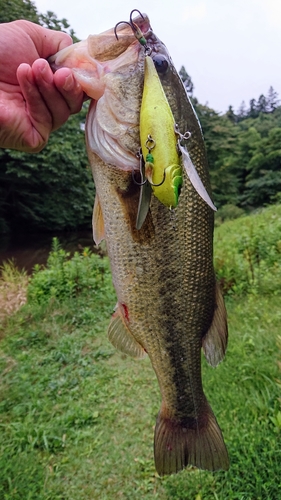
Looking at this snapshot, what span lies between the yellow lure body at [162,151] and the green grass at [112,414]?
86.8 inches

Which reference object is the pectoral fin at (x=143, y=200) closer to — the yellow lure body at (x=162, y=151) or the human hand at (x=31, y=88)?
the yellow lure body at (x=162, y=151)

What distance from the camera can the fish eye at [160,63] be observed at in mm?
1377

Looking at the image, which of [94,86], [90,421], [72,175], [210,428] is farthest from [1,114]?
[72,175]

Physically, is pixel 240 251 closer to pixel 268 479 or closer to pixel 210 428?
pixel 268 479

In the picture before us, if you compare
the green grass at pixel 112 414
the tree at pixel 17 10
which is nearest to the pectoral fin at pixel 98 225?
the green grass at pixel 112 414

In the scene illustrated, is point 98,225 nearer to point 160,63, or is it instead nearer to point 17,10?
point 160,63

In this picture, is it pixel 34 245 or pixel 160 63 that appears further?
pixel 34 245

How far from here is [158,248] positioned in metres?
1.56

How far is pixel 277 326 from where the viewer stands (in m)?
3.81

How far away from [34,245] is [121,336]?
16.8 metres

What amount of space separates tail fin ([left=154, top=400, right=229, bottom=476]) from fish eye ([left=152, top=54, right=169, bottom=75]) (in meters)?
1.49

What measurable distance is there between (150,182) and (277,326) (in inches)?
122

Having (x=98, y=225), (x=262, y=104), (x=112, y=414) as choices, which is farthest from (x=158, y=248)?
(x=262, y=104)

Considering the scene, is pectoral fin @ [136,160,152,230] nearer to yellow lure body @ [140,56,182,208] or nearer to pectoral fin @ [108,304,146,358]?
yellow lure body @ [140,56,182,208]
